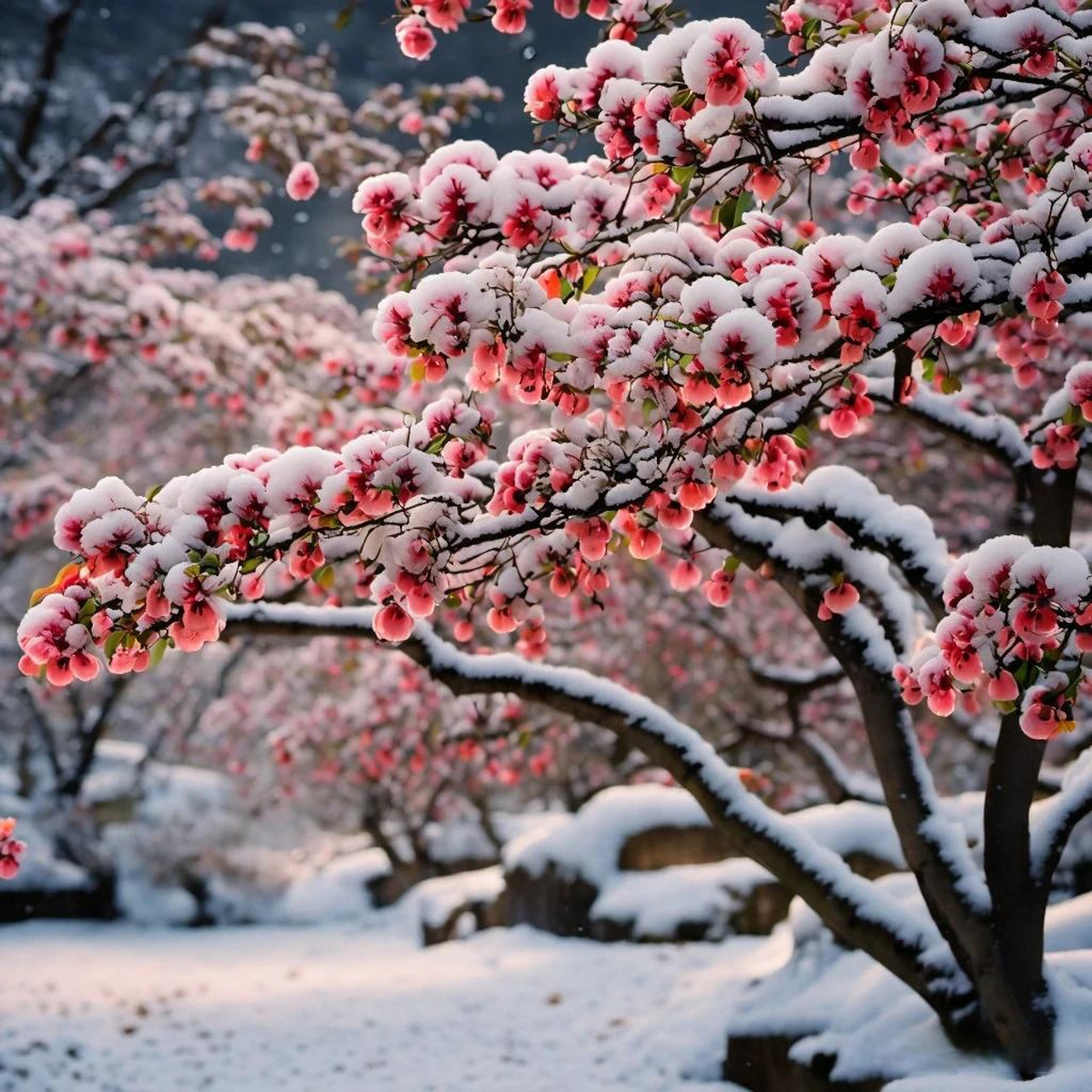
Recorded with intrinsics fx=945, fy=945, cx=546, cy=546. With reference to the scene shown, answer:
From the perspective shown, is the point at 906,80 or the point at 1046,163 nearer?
the point at 906,80

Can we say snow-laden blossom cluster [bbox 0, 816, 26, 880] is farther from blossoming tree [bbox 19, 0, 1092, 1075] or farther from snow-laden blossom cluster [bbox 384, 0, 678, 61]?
snow-laden blossom cluster [bbox 384, 0, 678, 61]

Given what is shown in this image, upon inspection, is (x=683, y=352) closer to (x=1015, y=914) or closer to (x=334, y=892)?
(x=1015, y=914)

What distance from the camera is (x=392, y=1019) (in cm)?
701

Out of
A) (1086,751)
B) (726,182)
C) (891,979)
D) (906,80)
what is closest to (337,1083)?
(891,979)

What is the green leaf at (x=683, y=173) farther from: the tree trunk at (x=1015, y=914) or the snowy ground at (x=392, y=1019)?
the snowy ground at (x=392, y=1019)

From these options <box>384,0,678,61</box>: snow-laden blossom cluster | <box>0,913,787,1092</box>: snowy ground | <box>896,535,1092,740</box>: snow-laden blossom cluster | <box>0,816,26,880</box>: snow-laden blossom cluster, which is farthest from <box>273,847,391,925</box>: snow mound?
<box>896,535,1092,740</box>: snow-laden blossom cluster

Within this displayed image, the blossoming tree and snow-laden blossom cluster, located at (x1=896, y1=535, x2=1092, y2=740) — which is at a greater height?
the blossoming tree

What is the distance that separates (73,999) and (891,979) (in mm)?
6641

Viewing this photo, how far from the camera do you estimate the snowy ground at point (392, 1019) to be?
5.50 meters

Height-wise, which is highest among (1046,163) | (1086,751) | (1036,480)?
(1046,163)

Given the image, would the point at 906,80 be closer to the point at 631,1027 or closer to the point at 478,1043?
the point at 631,1027

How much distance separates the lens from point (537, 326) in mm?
2441

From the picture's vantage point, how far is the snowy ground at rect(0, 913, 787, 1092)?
18.0 feet

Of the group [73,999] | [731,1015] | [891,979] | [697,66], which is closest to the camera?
[697,66]
